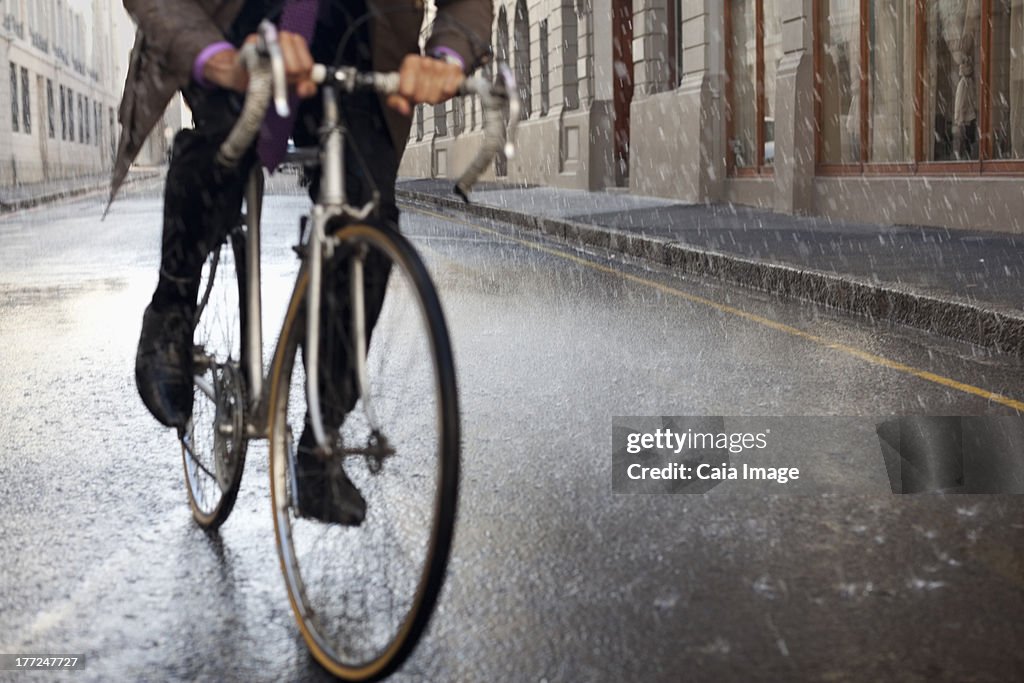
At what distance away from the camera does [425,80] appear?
9.00 feet

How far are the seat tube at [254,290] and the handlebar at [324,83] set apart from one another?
0.59 meters

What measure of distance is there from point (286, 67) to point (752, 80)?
57.0 ft

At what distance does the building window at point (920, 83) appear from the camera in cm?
1334

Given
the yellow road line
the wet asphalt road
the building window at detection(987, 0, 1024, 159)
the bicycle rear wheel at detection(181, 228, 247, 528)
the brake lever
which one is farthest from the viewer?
the building window at detection(987, 0, 1024, 159)

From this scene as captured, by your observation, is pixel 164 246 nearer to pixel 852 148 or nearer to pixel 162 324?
pixel 162 324

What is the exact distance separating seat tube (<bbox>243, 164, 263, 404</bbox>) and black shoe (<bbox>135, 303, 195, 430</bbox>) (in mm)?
305

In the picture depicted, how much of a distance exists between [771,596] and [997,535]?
2.85 feet

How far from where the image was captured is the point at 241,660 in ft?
9.66

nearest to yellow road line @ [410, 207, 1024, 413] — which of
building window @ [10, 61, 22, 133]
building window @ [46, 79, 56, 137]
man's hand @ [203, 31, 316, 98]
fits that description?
man's hand @ [203, 31, 316, 98]

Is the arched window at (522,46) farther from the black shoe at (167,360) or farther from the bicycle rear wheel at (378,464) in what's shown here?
the bicycle rear wheel at (378,464)

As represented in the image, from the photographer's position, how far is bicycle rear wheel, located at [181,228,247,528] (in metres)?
3.61

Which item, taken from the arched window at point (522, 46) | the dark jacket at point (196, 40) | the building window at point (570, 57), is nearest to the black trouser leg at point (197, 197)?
the dark jacket at point (196, 40)

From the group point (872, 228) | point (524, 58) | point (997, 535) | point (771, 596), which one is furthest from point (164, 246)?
point (524, 58)

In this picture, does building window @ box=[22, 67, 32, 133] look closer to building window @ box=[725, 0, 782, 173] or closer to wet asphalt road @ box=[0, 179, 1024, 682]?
building window @ box=[725, 0, 782, 173]
